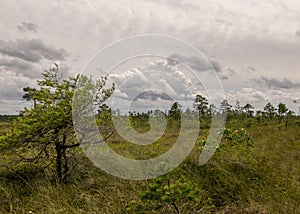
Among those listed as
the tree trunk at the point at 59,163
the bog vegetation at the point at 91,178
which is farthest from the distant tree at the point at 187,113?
the tree trunk at the point at 59,163

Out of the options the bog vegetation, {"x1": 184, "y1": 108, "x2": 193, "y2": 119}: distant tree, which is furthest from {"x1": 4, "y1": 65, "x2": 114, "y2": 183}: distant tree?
{"x1": 184, "y1": 108, "x2": 193, "y2": 119}: distant tree

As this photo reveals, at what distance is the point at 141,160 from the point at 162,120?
1.87 metres

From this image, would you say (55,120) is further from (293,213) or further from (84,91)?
(293,213)

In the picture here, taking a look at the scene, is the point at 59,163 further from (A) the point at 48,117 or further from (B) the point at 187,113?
(B) the point at 187,113

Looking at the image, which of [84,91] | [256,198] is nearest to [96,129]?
[84,91]

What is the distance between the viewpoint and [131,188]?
19.2 feet

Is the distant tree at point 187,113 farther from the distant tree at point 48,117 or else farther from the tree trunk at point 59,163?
the tree trunk at point 59,163

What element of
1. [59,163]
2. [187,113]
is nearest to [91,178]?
[59,163]

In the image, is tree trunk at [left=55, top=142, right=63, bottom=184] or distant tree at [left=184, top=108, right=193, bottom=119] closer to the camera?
distant tree at [left=184, top=108, right=193, bottom=119]

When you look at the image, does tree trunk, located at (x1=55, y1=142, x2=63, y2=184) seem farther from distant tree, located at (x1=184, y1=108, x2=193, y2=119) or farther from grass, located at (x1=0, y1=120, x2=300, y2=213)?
distant tree, located at (x1=184, y1=108, x2=193, y2=119)

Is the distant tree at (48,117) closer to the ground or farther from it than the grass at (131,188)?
farther from it

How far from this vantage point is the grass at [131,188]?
4938mm

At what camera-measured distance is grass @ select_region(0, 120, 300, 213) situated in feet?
16.2

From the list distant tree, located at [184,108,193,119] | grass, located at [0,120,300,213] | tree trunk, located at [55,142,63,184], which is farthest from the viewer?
tree trunk, located at [55,142,63,184]
